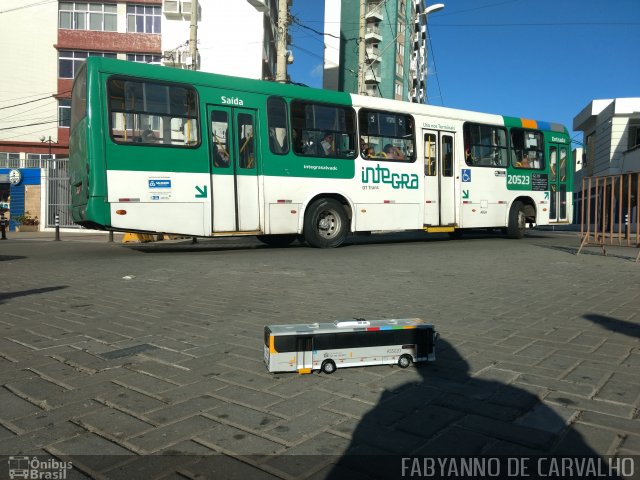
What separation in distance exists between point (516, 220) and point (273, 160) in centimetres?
836

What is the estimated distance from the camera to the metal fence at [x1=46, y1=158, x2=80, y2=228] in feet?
86.2

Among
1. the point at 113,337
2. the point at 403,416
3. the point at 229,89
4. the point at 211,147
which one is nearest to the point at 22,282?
the point at 113,337

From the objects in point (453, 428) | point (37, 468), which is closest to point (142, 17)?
point (37, 468)

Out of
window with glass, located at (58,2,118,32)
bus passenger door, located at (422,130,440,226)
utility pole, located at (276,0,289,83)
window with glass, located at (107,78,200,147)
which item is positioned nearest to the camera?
window with glass, located at (107,78,200,147)

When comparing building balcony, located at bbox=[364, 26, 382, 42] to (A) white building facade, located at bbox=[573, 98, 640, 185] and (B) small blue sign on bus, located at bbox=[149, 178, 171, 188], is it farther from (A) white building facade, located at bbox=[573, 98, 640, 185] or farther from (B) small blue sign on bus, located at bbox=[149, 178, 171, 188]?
(B) small blue sign on bus, located at bbox=[149, 178, 171, 188]

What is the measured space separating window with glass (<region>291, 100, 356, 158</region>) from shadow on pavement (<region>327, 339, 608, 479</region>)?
9373 mm

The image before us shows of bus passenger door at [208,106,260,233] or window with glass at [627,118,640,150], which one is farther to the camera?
window with glass at [627,118,640,150]

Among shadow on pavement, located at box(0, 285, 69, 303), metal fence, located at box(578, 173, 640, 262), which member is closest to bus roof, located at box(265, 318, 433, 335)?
shadow on pavement, located at box(0, 285, 69, 303)

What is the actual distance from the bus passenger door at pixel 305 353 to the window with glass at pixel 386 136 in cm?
996

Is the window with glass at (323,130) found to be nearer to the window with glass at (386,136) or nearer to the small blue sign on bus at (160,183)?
the window with glass at (386,136)

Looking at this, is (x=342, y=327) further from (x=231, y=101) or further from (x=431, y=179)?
(x=431, y=179)

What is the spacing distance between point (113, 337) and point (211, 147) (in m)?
7.19

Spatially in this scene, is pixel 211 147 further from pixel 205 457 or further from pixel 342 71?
pixel 342 71

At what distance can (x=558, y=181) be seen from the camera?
17.0 metres
